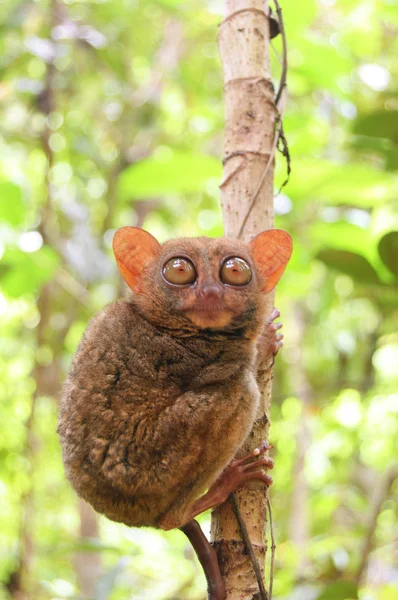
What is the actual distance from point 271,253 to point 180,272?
0.28 meters

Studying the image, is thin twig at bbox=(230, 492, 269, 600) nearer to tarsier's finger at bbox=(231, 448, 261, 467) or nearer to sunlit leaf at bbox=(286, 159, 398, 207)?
tarsier's finger at bbox=(231, 448, 261, 467)

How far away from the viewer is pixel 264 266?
6.54 ft

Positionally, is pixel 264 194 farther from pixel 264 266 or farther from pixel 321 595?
pixel 321 595

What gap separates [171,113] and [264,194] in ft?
15.8

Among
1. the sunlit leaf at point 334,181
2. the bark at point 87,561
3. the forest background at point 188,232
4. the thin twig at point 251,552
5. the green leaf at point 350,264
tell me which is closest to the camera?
the thin twig at point 251,552

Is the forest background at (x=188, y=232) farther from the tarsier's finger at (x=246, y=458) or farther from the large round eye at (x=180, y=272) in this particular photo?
the tarsier's finger at (x=246, y=458)

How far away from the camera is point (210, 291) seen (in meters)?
1.81

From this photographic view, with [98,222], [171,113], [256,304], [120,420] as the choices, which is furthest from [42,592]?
[171,113]

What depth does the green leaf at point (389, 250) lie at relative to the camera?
6.66 feet

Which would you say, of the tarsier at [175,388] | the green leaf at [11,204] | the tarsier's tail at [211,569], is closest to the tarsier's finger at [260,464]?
the tarsier at [175,388]

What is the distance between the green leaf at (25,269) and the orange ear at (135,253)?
836mm

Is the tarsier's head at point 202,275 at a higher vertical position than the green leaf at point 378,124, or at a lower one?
lower

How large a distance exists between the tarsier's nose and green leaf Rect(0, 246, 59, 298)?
1147 millimetres

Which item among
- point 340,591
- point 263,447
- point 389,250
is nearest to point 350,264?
point 389,250
